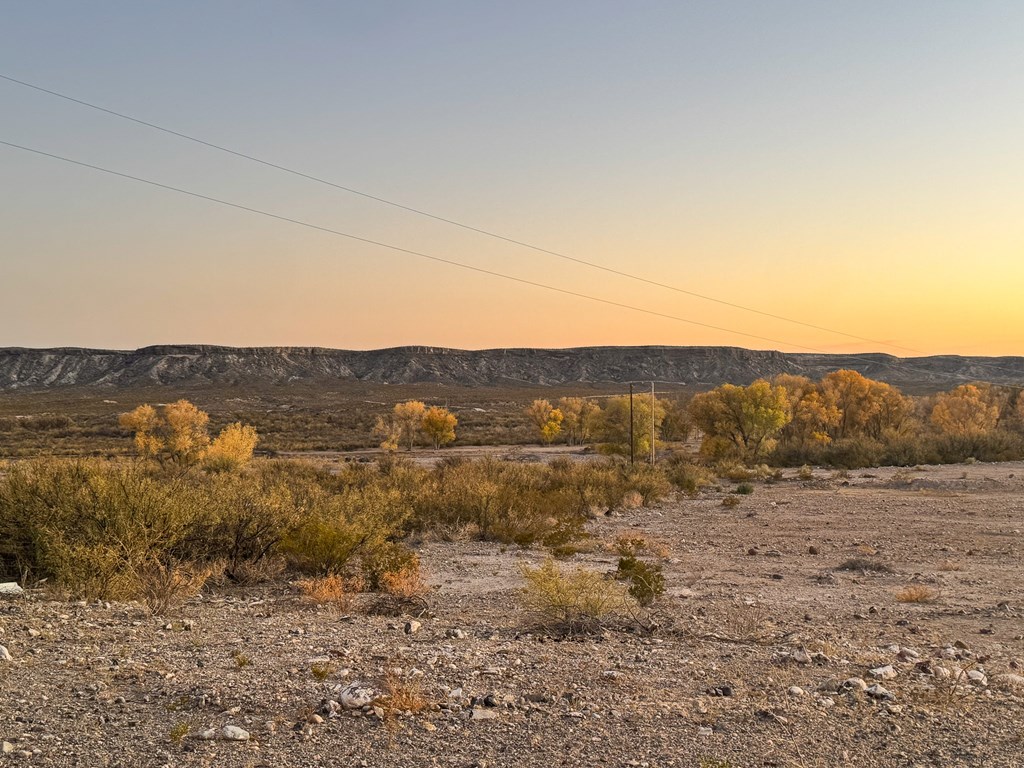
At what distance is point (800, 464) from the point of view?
44.2 meters

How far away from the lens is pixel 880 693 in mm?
6754

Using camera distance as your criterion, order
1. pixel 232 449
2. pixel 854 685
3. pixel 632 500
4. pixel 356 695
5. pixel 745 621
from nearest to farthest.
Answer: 1. pixel 356 695
2. pixel 854 685
3. pixel 745 621
4. pixel 632 500
5. pixel 232 449

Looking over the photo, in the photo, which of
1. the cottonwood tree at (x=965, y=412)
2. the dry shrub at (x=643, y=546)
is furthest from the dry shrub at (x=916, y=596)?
the cottonwood tree at (x=965, y=412)

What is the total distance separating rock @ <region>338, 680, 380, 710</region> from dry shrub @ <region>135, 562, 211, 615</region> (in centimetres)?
395

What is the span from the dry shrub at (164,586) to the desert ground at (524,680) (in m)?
0.25

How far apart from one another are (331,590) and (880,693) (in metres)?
7.08

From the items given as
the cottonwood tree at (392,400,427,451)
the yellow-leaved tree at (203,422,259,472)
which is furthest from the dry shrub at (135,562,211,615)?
the cottonwood tree at (392,400,427,451)

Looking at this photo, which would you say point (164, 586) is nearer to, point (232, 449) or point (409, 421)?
point (232, 449)

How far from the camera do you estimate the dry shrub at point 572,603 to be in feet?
30.0

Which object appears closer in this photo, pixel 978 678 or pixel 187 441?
pixel 978 678

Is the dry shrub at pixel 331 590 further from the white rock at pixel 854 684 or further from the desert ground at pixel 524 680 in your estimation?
the white rock at pixel 854 684

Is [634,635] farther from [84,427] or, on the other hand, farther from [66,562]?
[84,427]

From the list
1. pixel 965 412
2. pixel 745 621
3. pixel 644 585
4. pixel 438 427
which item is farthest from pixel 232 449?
pixel 965 412

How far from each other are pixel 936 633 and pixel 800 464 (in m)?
36.7
